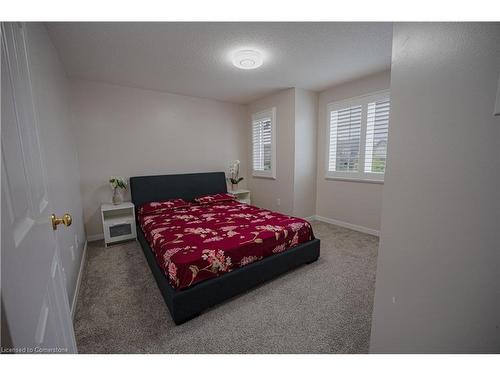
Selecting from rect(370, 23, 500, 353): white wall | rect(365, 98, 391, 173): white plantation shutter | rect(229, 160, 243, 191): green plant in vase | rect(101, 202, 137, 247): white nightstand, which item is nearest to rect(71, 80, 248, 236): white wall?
rect(229, 160, 243, 191): green plant in vase

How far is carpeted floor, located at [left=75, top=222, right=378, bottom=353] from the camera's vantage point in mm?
1338

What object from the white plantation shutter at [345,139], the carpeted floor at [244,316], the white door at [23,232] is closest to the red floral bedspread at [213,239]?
the carpeted floor at [244,316]

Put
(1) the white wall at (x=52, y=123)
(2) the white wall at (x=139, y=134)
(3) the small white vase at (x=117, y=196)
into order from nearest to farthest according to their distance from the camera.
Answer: (1) the white wall at (x=52, y=123)
(2) the white wall at (x=139, y=134)
(3) the small white vase at (x=117, y=196)

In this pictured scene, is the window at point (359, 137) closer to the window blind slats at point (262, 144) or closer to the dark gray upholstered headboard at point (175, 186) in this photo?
the window blind slats at point (262, 144)

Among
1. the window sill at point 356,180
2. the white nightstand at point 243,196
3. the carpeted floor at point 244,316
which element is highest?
the window sill at point 356,180

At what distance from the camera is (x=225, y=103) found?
4.18 m

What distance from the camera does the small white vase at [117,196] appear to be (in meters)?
3.10

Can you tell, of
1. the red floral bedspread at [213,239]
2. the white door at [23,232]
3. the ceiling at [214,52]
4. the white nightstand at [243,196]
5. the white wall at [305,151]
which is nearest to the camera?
the white door at [23,232]

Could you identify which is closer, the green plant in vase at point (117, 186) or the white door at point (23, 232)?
the white door at point (23, 232)

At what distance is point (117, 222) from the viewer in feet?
9.54
